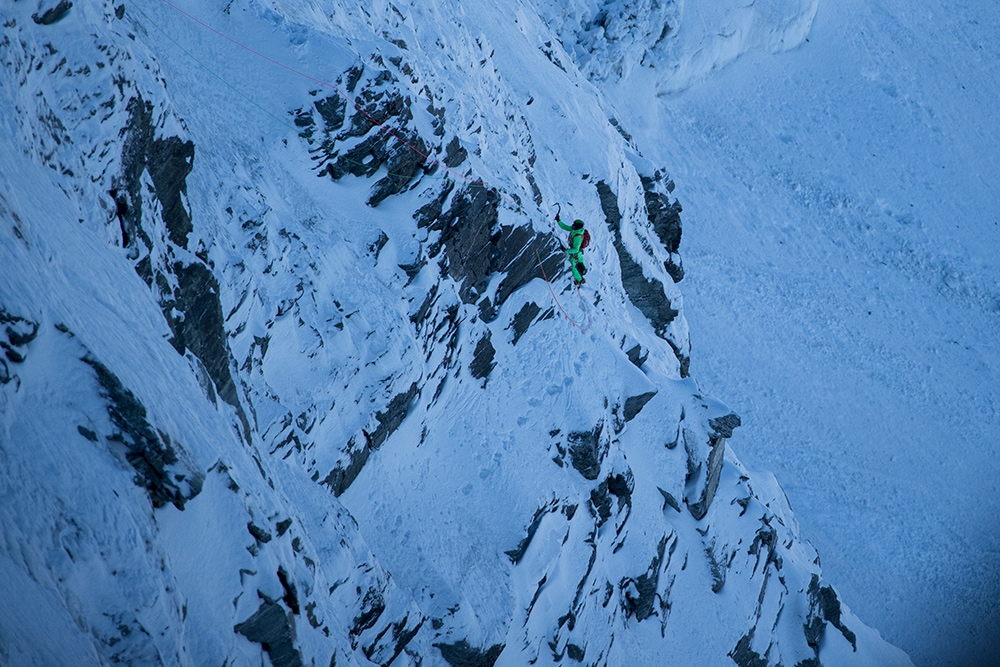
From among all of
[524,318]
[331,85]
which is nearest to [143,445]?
Answer: [331,85]

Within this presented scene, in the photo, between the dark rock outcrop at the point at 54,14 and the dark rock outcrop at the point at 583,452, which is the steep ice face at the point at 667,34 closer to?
the dark rock outcrop at the point at 583,452

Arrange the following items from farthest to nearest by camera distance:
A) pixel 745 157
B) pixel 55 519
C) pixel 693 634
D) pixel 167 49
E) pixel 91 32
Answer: pixel 745 157, pixel 693 634, pixel 167 49, pixel 91 32, pixel 55 519

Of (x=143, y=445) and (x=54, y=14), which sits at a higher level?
(x=54, y=14)

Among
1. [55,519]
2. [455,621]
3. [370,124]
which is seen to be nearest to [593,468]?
[455,621]

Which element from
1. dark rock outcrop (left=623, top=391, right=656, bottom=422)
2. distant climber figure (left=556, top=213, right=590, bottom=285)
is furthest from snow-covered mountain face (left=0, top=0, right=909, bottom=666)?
distant climber figure (left=556, top=213, right=590, bottom=285)

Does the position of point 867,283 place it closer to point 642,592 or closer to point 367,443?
point 642,592

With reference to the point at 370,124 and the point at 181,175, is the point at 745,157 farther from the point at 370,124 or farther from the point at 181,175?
the point at 181,175

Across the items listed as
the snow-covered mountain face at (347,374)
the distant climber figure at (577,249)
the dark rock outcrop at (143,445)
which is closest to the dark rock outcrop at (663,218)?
the snow-covered mountain face at (347,374)

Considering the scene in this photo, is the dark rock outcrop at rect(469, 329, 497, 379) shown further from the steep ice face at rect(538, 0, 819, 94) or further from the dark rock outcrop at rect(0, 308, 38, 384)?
the steep ice face at rect(538, 0, 819, 94)
